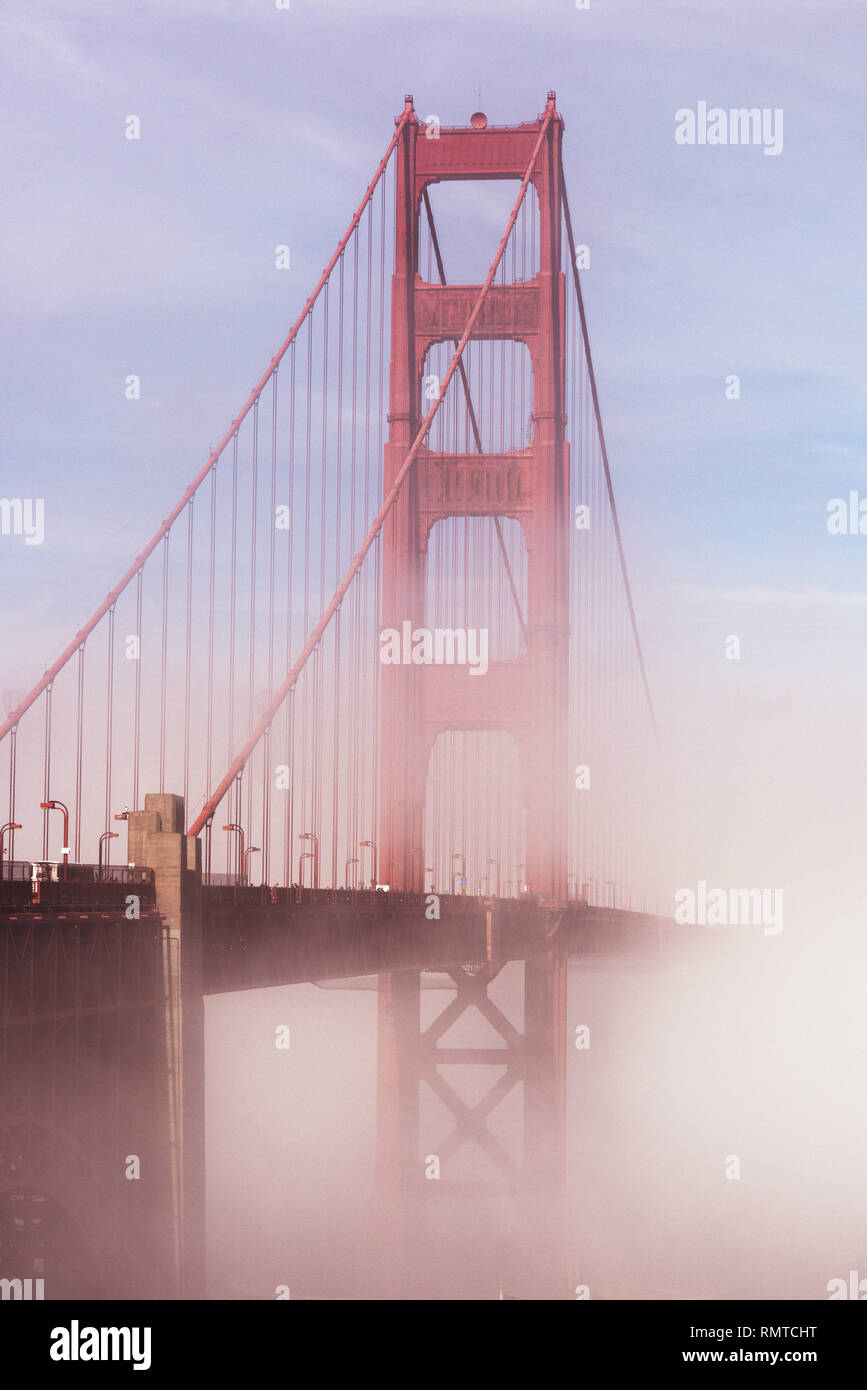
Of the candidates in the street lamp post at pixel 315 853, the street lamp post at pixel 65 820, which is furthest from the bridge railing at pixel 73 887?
the street lamp post at pixel 315 853

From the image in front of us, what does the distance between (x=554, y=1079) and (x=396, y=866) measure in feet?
34.0

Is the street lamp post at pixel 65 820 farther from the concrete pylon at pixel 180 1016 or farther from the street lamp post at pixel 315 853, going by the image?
the street lamp post at pixel 315 853

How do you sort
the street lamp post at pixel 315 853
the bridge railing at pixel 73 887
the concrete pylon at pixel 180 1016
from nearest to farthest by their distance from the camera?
the bridge railing at pixel 73 887 < the concrete pylon at pixel 180 1016 < the street lamp post at pixel 315 853

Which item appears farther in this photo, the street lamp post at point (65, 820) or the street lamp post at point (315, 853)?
the street lamp post at point (315, 853)

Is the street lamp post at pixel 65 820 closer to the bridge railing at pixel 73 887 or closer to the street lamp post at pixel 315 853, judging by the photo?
the bridge railing at pixel 73 887

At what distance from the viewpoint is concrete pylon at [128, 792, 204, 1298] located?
28719mm

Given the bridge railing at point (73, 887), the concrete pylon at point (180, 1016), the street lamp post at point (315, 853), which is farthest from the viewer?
the street lamp post at point (315, 853)

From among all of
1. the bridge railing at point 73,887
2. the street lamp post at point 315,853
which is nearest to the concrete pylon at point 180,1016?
the bridge railing at point 73,887

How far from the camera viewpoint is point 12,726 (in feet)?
97.8

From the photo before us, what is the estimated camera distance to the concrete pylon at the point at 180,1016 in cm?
2872

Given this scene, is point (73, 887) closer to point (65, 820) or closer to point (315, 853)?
point (65, 820)

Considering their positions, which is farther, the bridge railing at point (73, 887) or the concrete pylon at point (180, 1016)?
the concrete pylon at point (180, 1016)

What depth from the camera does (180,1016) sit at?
29.4 meters

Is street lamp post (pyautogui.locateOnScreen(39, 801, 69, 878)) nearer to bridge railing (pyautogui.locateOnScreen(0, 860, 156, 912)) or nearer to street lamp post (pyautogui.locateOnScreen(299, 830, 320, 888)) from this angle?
bridge railing (pyautogui.locateOnScreen(0, 860, 156, 912))
